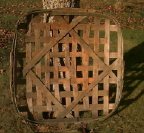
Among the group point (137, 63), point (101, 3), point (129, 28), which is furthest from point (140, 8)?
point (137, 63)

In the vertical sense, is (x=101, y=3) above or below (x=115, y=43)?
Answer: above

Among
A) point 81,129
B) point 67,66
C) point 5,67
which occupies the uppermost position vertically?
point 67,66

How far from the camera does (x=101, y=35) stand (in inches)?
405

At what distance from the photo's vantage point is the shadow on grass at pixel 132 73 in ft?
18.9

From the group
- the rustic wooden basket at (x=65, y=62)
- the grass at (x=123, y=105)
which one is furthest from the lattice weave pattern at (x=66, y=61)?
the grass at (x=123, y=105)

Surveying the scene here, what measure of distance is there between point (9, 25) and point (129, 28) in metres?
5.15

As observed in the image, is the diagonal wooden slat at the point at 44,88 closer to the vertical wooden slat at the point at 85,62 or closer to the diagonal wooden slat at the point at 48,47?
the diagonal wooden slat at the point at 48,47

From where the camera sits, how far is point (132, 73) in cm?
702

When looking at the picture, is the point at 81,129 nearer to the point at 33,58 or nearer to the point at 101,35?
the point at 33,58

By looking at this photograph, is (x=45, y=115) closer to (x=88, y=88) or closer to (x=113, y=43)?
(x=88, y=88)

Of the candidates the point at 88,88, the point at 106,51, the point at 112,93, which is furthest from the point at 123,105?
the point at 106,51

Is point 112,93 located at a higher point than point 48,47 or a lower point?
lower

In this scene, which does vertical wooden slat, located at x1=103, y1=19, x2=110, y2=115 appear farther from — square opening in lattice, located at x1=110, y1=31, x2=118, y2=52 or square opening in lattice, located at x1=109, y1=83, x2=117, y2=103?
square opening in lattice, located at x1=110, y1=31, x2=118, y2=52

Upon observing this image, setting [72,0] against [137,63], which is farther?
[137,63]
